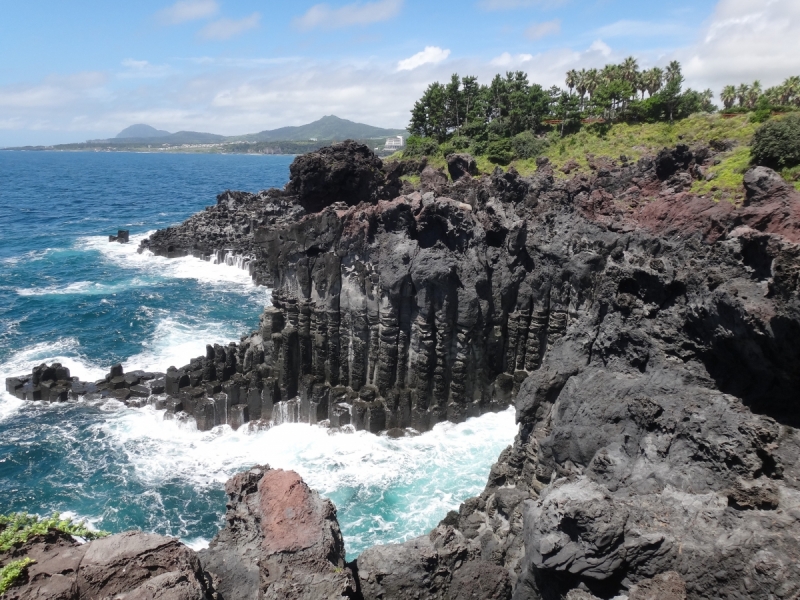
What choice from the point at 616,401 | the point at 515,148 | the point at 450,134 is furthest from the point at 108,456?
the point at 450,134

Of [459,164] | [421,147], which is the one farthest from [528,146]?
[421,147]

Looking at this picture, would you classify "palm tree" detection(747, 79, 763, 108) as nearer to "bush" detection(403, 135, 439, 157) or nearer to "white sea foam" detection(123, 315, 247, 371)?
"bush" detection(403, 135, 439, 157)

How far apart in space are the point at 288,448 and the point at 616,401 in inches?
683

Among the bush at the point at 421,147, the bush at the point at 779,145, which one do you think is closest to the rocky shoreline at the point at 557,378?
the bush at the point at 779,145

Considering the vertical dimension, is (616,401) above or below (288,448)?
above

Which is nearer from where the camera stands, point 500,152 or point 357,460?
point 357,460

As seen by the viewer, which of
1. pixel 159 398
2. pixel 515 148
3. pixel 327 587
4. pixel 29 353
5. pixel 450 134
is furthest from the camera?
pixel 450 134

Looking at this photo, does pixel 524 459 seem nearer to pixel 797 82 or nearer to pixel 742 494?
pixel 742 494

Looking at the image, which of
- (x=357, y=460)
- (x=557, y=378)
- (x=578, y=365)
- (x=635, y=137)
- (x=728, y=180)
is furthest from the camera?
(x=635, y=137)

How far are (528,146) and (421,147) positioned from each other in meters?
15.8

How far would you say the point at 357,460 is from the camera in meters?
25.5

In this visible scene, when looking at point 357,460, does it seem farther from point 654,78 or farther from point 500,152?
point 654,78

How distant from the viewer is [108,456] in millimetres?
26484

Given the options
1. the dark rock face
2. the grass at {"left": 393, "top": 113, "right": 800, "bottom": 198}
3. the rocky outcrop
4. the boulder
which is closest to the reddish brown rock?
the dark rock face
